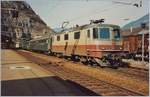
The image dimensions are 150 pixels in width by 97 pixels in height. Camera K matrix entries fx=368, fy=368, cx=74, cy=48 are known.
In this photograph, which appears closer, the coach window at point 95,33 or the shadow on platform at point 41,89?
the shadow on platform at point 41,89

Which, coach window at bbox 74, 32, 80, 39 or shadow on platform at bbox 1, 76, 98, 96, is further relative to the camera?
coach window at bbox 74, 32, 80, 39

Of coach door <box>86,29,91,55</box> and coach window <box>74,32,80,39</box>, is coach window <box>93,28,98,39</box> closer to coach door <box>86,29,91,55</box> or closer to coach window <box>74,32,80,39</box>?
coach door <box>86,29,91,55</box>

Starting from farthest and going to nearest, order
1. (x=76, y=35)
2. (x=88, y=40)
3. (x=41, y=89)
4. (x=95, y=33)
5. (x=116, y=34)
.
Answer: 1. (x=76, y=35)
2. (x=88, y=40)
3. (x=116, y=34)
4. (x=95, y=33)
5. (x=41, y=89)

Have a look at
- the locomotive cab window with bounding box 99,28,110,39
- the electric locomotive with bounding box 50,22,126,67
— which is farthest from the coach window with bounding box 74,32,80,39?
the locomotive cab window with bounding box 99,28,110,39

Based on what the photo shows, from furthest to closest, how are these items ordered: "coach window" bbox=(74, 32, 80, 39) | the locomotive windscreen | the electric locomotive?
"coach window" bbox=(74, 32, 80, 39) → the locomotive windscreen → the electric locomotive

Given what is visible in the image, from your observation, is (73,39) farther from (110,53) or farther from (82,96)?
(82,96)

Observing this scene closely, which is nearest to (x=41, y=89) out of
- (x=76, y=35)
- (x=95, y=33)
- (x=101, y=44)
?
(x=101, y=44)

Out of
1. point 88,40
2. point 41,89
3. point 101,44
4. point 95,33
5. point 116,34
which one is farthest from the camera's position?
point 88,40

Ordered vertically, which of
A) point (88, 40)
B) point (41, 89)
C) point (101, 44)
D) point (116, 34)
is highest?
point (116, 34)

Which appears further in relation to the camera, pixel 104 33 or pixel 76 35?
pixel 76 35

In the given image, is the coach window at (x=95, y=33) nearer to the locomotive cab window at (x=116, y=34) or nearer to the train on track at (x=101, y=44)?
the train on track at (x=101, y=44)

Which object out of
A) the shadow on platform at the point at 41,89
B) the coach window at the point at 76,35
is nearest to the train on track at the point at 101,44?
the coach window at the point at 76,35

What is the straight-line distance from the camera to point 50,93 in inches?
520

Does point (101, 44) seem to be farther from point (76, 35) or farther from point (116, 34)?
point (76, 35)
